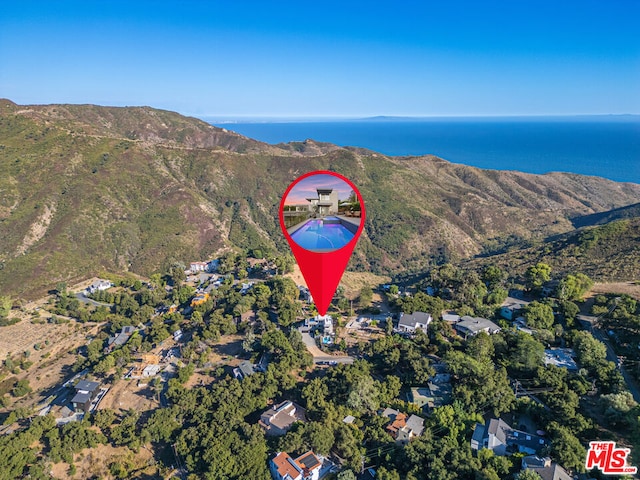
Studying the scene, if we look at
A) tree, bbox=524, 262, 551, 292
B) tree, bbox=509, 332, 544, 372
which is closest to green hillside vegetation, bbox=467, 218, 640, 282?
tree, bbox=524, 262, 551, 292

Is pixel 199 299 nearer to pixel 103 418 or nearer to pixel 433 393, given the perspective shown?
pixel 103 418

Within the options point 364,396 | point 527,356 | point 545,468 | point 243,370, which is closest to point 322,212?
point 364,396

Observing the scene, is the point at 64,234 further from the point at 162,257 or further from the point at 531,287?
the point at 531,287

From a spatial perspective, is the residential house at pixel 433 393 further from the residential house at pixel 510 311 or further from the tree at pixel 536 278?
the tree at pixel 536 278

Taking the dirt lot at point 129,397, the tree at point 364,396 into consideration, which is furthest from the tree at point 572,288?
the dirt lot at point 129,397

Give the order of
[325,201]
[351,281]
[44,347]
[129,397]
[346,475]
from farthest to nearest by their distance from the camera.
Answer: [351,281]
[44,347]
[129,397]
[346,475]
[325,201]

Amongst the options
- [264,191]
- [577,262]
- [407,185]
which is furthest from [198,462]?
[407,185]
